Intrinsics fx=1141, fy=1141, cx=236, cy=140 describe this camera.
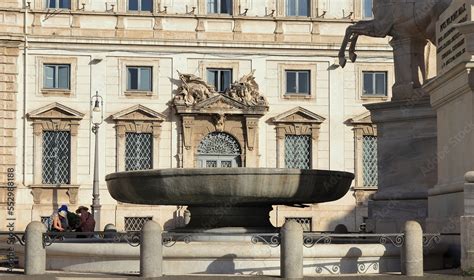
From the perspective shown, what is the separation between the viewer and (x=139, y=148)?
45.8 meters

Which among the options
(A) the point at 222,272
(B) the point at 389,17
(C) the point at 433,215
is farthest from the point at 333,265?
(B) the point at 389,17

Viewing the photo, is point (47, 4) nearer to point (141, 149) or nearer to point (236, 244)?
point (141, 149)

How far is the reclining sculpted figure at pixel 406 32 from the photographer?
69.6 ft

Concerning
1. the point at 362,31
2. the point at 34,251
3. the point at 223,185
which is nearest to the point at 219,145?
the point at 362,31

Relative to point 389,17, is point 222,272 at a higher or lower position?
lower

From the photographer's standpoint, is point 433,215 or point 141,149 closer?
point 433,215

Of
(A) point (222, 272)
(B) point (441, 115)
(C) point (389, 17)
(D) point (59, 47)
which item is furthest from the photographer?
(D) point (59, 47)

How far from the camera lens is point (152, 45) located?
152 ft

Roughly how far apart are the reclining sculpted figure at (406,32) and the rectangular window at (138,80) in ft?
80.4

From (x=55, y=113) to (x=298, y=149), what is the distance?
997 cm

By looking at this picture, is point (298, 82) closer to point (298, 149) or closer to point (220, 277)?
point (298, 149)

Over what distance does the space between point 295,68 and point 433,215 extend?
1125 inches

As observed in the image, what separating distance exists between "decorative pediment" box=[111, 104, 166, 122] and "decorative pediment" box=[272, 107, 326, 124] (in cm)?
492

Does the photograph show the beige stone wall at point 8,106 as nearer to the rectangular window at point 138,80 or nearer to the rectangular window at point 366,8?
the rectangular window at point 138,80
